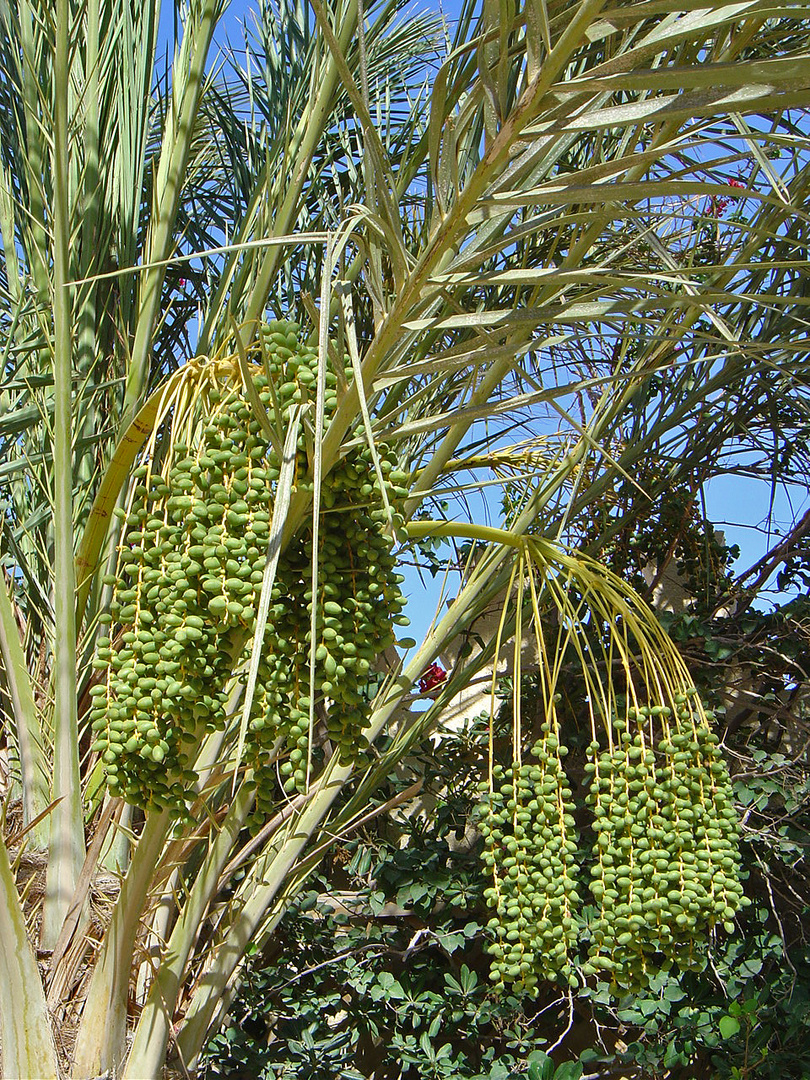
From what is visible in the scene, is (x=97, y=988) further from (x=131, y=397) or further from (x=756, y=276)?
(x=756, y=276)

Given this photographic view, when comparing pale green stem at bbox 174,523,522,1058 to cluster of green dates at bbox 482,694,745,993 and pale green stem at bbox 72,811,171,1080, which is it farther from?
cluster of green dates at bbox 482,694,745,993

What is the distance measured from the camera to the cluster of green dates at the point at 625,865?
5.10 feet

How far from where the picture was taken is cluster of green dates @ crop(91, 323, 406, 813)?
1.08 metres

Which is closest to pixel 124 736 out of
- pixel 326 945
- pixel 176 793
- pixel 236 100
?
pixel 176 793

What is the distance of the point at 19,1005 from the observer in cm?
142

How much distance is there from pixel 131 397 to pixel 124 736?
0.88 meters

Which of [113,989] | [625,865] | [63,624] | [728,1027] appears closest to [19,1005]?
[113,989]

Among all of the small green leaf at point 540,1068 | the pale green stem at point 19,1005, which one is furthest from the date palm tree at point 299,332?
the small green leaf at point 540,1068

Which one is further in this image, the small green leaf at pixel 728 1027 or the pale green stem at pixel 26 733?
the small green leaf at pixel 728 1027

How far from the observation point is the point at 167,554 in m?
1.14

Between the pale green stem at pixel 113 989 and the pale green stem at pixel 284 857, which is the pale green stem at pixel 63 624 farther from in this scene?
the pale green stem at pixel 284 857

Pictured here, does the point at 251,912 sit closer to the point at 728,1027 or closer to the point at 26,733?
the point at 26,733

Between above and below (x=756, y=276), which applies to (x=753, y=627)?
below

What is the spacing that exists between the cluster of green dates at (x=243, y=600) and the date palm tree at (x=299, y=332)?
1.2 inches
